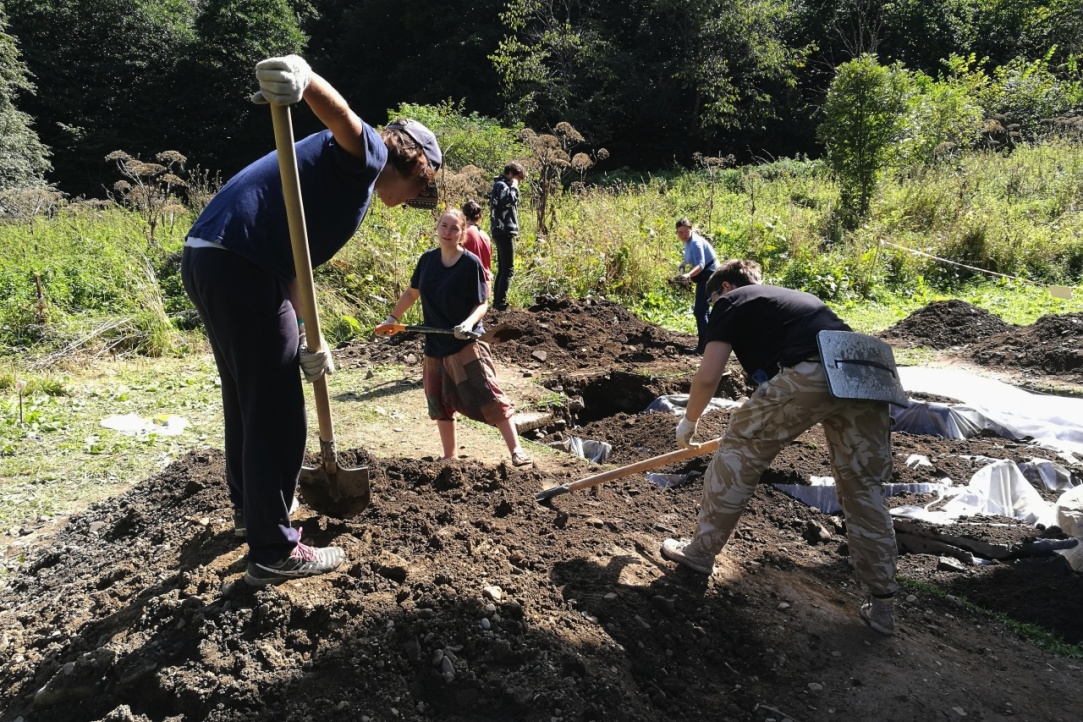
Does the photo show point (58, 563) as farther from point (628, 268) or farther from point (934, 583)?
point (628, 268)

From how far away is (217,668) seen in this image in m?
2.58

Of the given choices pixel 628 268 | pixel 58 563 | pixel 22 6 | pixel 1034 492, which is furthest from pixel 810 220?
pixel 22 6

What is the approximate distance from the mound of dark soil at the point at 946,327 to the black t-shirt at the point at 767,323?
7067 millimetres

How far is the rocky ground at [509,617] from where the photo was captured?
2.62 m

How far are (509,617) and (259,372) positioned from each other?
52.0 inches

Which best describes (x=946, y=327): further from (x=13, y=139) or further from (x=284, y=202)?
(x=13, y=139)

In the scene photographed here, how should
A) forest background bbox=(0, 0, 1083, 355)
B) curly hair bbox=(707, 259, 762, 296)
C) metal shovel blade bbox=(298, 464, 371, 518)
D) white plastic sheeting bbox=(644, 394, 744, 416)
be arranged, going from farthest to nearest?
forest background bbox=(0, 0, 1083, 355) < white plastic sheeting bbox=(644, 394, 744, 416) < curly hair bbox=(707, 259, 762, 296) < metal shovel blade bbox=(298, 464, 371, 518)

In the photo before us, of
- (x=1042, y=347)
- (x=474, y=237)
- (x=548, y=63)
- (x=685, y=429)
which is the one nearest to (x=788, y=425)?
(x=685, y=429)

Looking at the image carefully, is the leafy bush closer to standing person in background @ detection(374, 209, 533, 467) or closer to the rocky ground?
the rocky ground

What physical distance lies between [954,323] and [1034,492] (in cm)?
547

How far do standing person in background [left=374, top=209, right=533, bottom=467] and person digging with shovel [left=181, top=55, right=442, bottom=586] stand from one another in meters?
1.94

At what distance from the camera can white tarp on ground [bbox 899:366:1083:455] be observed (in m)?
6.23

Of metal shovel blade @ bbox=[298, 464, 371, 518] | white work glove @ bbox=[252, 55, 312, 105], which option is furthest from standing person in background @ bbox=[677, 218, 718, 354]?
white work glove @ bbox=[252, 55, 312, 105]

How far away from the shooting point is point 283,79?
2475 millimetres
